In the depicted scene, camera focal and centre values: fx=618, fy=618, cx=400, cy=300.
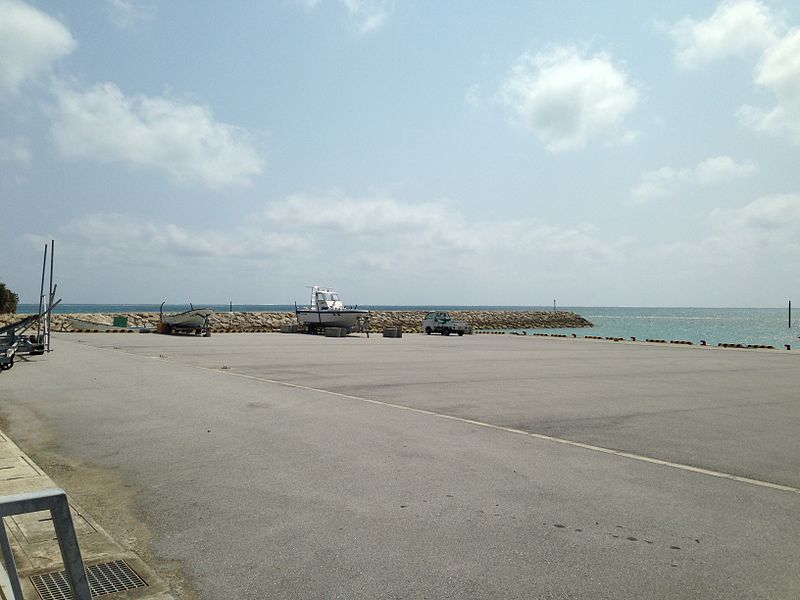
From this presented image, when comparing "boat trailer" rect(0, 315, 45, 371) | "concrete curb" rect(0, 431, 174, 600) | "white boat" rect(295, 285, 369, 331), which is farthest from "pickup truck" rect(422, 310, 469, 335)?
"concrete curb" rect(0, 431, 174, 600)

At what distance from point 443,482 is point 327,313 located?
130 feet

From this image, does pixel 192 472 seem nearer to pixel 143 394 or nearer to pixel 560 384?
pixel 143 394

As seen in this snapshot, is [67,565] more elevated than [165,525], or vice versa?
[67,565]

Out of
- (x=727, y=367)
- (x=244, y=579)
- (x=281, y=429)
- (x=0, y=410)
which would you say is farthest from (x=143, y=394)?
(x=727, y=367)

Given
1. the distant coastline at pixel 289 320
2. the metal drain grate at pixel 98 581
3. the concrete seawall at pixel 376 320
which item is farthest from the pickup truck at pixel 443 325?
the metal drain grate at pixel 98 581

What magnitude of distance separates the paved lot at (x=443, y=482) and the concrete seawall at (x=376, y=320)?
44.4 metres

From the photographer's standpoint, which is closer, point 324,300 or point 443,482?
point 443,482

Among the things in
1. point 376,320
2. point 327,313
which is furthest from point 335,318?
point 376,320

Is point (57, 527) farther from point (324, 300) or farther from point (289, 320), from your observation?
point (289, 320)

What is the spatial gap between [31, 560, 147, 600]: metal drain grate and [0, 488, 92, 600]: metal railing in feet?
3.02

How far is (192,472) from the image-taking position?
6715 mm

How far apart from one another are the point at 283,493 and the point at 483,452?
111 inches

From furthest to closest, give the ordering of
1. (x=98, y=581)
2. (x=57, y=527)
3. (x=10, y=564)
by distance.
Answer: (x=98, y=581) → (x=10, y=564) → (x=57, y=527)

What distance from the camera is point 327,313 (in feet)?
149
